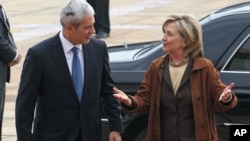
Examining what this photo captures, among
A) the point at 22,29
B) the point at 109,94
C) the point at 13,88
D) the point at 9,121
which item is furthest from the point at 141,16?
the point at 109,94

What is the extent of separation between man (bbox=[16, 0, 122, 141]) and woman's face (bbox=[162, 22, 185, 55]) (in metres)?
0.48

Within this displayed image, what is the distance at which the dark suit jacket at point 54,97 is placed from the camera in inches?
205

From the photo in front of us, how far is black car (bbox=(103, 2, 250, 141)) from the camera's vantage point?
6.81 m

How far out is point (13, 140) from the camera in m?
9.03

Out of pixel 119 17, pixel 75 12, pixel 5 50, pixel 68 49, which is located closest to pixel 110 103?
pixel 68 49

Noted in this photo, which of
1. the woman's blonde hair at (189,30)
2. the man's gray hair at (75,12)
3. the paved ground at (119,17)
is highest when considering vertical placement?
the man's gray hair at (75,12)

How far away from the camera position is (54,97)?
17.1ft

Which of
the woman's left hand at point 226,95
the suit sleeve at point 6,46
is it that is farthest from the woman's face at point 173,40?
the suit sleeve at point 6,46

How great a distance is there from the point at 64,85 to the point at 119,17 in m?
13.0

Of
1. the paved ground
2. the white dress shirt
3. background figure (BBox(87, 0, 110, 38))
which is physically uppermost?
the white dress shirt

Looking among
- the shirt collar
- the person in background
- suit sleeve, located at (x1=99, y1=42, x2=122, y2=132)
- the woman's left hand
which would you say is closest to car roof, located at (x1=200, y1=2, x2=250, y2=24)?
suit sleeve, located at (x1=99, y1=42, x2=122, y2=132)

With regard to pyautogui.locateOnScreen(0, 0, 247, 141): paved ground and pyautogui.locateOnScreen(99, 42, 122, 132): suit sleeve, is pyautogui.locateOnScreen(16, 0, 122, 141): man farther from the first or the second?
pyautogui.locateOnScreen(0, 0, 247, 141): paved ground

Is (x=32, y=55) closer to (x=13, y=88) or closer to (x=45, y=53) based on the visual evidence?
(x=45, y=53)

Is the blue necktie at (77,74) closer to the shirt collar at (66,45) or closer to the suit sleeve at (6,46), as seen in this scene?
the shirt collar at (66,45)
